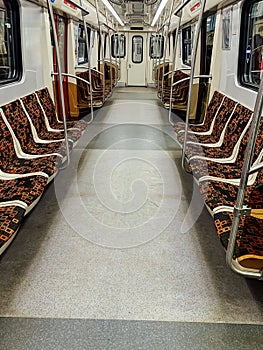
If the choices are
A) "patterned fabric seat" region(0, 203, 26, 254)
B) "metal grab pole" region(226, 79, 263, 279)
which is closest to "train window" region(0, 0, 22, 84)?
"patterned fabric seat" region(0, 203, 26, 254)

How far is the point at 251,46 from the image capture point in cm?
380

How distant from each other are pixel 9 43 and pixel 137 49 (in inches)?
403

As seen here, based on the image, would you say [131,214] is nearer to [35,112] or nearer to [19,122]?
[19,122]

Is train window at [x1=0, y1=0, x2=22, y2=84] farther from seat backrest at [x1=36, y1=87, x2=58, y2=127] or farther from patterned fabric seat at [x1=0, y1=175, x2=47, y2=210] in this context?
patterned fabric seat at [x1=0, y1=175, x2=47, y2=210]

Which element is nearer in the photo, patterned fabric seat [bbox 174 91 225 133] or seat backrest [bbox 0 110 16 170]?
seat backrest [bbox 0 110 16 170]

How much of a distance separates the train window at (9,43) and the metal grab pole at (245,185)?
2789 millimetres

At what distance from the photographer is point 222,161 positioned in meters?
3.21

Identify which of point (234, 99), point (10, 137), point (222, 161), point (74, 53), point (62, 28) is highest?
point (62, 28)

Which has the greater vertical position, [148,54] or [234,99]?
[148,54]

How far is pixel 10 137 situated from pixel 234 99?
95.1 inches

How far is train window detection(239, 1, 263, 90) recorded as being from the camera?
3.56 meters

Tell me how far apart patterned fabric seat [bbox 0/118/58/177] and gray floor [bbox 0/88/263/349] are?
431 mm

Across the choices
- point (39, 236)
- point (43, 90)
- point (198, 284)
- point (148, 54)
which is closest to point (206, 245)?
point (198, 284)

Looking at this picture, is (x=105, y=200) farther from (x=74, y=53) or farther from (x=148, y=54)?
(x=148, y=54)
